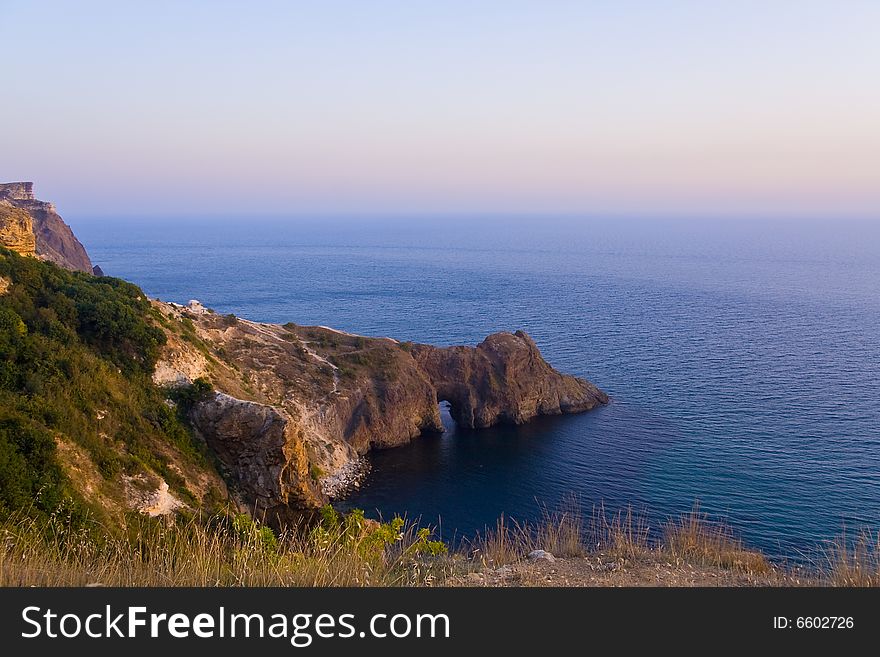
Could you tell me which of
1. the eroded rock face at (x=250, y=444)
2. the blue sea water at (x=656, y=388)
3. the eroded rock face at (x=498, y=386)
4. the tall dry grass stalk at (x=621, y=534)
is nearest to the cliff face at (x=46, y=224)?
the blue sea water at (x=656, y=388)

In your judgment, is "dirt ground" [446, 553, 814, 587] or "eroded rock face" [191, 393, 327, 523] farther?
"eroded rock face" [191, 393, 327, 523]

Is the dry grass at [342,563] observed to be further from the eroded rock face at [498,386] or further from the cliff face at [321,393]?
the eroded rock face at [498,386]

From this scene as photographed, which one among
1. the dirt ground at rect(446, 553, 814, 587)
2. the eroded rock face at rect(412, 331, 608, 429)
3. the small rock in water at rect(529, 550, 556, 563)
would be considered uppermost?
the dirt ground at rect(446, 553, 814, 587)

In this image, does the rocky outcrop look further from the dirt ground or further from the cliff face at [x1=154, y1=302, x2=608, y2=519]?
the dirt ground

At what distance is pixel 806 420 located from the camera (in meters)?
53.0

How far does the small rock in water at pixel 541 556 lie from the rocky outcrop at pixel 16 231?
36559 mm

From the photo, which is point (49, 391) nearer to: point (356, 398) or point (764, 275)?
point (356, 398)

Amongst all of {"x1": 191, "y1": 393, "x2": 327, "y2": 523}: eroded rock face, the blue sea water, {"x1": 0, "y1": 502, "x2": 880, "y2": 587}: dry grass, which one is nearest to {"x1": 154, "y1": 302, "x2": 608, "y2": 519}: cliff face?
{"x1": 191, "y1": 393, "x2": 327, "y2": 523}: eroded rock face

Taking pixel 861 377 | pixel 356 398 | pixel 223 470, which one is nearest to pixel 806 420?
pixel 861 377

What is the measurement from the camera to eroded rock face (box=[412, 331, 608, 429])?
198 ft

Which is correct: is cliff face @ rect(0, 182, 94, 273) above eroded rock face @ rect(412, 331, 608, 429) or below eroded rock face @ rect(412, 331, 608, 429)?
above

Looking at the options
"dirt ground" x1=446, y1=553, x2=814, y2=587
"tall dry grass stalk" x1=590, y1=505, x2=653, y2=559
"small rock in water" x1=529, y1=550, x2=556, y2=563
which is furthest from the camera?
"tall dry grass stalk" x1=590, y1=505, x2=653, y2=559

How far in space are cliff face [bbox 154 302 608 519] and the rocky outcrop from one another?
961cm

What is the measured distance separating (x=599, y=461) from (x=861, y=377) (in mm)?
36179
